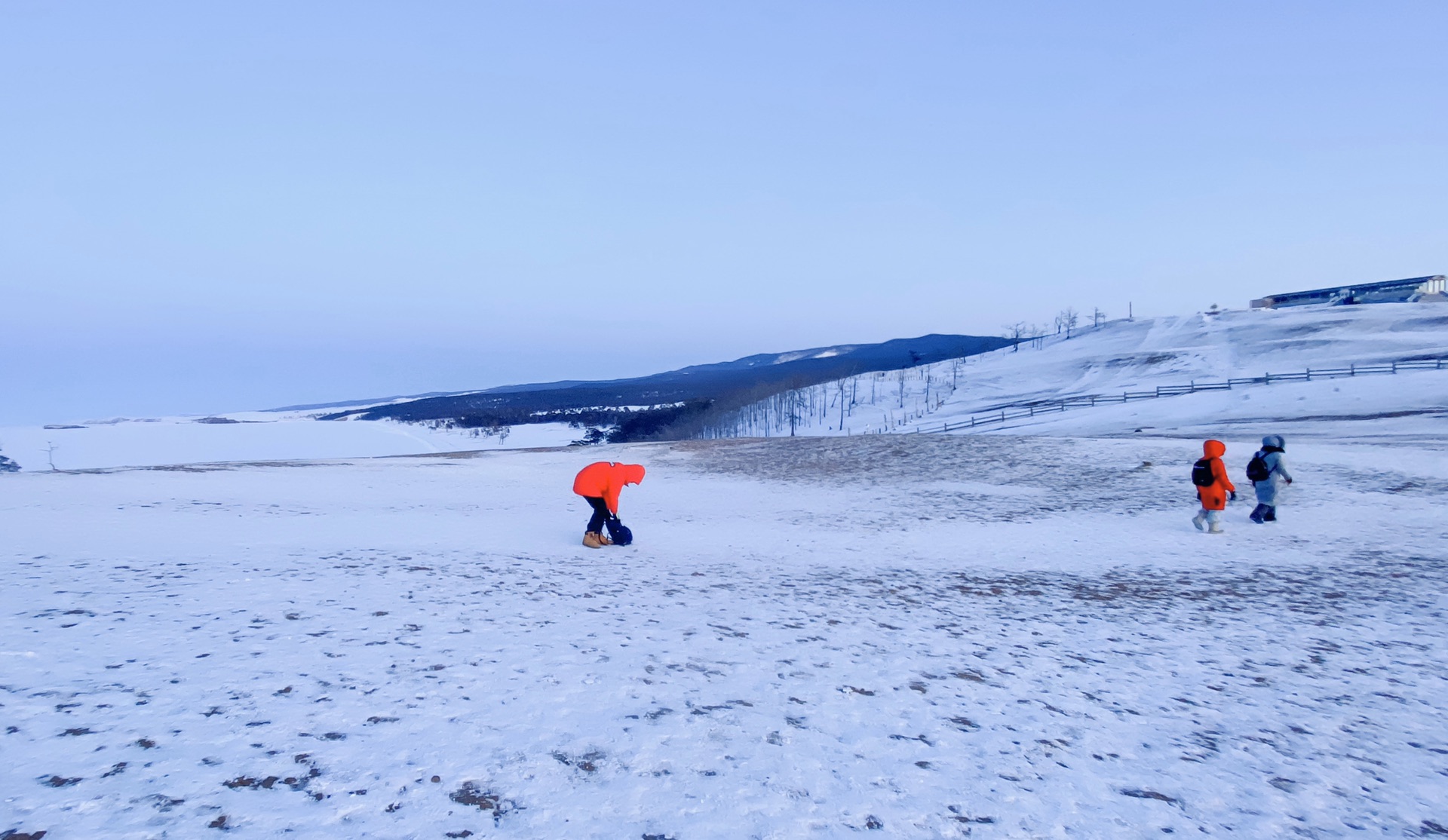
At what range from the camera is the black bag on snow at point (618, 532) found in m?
12.4

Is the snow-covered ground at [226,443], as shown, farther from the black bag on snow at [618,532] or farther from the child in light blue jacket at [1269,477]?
the child in light blue jacket at [1269,477]

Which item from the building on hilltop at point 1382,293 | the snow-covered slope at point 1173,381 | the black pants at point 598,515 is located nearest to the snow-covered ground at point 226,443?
the snow-covered slope at point 1173,381

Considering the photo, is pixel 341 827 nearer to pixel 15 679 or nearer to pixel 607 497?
pixel 15 679

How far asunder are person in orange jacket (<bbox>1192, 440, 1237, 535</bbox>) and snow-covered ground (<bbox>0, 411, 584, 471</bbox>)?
4998cm

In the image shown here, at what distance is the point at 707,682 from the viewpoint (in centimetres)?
600

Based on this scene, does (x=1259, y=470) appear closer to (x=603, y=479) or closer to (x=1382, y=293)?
(x=603, y=479)

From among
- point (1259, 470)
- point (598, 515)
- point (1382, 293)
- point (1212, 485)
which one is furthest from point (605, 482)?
point (1382, 293)

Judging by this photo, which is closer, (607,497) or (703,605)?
(703,605)

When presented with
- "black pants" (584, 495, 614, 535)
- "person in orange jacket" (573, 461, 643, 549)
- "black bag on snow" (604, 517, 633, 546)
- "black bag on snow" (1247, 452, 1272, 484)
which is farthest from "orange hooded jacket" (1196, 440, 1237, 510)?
"black pants" (584, 495, 614, 535)

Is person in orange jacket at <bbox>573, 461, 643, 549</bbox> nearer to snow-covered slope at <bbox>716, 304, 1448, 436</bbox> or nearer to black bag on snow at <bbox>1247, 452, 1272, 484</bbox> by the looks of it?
black bag on snow at <bbox>1247, 452, 1272, 484</bbox>

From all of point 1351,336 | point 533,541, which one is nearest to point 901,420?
point 1351,336

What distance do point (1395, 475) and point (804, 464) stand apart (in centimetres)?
1712

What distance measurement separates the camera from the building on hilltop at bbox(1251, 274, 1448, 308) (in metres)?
125

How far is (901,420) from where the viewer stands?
106312 millimetres
